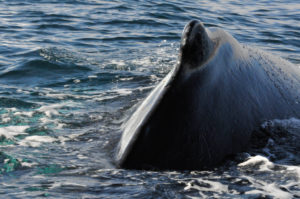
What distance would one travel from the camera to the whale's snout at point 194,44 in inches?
130

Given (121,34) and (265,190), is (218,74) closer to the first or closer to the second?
(265,190)

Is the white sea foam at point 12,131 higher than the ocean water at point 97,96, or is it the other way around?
the ocean water at point 97,96

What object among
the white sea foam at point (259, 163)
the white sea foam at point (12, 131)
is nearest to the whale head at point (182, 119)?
the white sea foam at point (259, 163)

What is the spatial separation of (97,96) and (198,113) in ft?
12.5

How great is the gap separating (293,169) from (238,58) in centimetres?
105

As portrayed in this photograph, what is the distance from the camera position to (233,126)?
3.72 metres

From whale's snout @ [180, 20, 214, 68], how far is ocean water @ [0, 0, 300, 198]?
853 millimetres

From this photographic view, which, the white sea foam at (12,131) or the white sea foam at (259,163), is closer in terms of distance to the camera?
the white sea foam at (259,163)

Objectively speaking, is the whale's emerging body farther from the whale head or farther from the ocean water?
the ocean water

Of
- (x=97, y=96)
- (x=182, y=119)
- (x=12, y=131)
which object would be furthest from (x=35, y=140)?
(x=97, y=96)

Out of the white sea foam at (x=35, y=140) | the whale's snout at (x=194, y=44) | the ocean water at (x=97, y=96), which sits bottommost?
the white sea foam at (x=35, y=140)

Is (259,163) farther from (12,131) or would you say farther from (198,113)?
(12,131)

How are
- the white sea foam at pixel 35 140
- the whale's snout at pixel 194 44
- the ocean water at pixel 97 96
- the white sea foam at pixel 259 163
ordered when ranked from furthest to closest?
1. the white sea foam at pixel 35 140
2. the white sea foam at pixel 259 163
3. the ocean water at pixel 97 96
4. the whale's snout at pixel 194 44

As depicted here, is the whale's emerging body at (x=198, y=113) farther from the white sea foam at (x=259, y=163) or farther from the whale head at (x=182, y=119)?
the white sea foam at (x=259, y=163)
